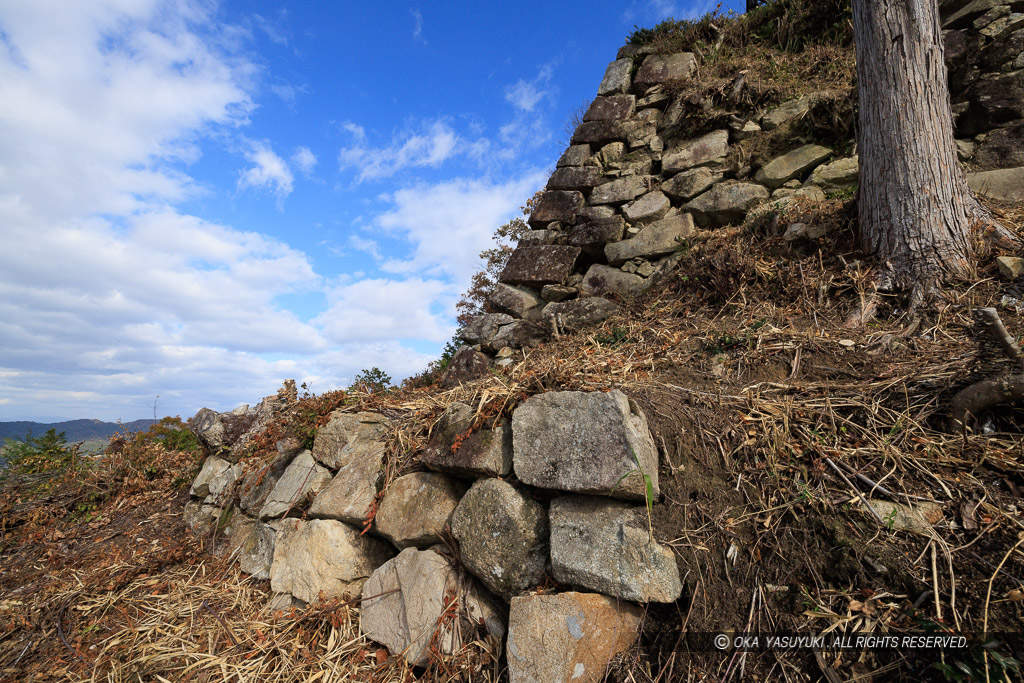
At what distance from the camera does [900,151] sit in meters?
3.66

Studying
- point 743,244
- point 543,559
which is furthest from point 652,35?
point 543,559

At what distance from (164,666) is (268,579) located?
0.71 meters

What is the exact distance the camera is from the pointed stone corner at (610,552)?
6.72ft

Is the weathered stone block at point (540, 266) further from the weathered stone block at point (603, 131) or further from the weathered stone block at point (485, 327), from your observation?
the weathered stone block at point (603, 131)

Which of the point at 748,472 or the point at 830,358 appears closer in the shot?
the point at 748,472

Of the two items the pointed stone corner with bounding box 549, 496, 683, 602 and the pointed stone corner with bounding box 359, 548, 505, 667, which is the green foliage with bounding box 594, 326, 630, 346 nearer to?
the pointed stone corner with bounding box 549, 496, 683, 602

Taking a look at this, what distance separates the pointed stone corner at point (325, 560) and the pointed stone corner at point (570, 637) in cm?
136

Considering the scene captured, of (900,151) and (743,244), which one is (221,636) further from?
(900,151)

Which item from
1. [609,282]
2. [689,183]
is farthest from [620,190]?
[609,282]

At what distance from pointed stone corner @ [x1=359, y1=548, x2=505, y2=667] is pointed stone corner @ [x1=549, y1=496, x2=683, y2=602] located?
2.00ft

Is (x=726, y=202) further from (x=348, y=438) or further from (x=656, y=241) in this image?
(x=348, y=438)

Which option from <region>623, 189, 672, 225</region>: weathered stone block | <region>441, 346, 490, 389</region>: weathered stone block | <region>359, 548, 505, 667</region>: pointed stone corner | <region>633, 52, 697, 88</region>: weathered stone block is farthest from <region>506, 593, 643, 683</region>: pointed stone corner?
<region>633, 52, 697, 88</region>: weathered stone block

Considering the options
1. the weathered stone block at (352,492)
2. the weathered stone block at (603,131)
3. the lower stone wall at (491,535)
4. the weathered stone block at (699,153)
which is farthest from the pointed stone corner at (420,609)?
the weathered stone block at (603,131)

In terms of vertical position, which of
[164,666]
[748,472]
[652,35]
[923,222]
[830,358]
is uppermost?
[652,35]
